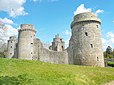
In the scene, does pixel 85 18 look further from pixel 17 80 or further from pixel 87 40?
pixel 17 80

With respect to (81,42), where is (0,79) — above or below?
below

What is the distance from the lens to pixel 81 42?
31234 millimetres

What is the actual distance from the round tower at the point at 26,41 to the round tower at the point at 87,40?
45.9 ft

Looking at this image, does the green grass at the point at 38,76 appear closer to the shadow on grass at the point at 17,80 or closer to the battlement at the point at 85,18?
the shadow on grass at the point at 17,80

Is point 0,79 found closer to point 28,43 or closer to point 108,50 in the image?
point 28,43

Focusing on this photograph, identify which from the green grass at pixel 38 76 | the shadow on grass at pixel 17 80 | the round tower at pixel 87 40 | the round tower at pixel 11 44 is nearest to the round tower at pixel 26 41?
the round tower at pixel 87 40

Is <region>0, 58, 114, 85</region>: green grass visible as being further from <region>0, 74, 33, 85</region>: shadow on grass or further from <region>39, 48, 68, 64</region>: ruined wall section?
<region>39, 48, 68, 64</region>: ruined wall section

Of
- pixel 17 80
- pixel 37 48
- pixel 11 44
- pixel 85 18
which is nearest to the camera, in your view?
pixel 17 80

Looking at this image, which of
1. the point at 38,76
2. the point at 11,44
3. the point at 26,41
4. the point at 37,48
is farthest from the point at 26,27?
the point at 38,76

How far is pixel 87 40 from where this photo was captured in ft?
102

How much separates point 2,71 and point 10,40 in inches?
1722

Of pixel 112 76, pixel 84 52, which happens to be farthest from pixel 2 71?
pixel 84 52

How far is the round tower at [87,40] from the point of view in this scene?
30.7 m

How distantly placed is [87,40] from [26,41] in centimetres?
1650
